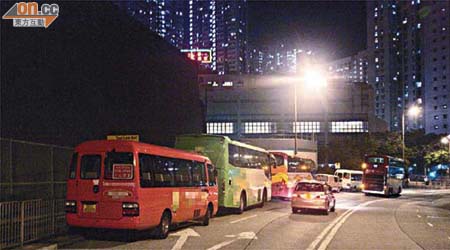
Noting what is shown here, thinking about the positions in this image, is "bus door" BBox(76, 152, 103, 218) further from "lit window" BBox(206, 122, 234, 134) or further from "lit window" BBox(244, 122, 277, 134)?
"lit window" BBox(244, 122, 277, 134)

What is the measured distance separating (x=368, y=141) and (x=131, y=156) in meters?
72.8

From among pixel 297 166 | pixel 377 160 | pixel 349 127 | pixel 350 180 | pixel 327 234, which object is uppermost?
pixel 349 127

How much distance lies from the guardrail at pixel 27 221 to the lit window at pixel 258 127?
84.0 m

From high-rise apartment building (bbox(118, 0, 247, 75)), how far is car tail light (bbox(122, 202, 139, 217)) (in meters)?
81.6

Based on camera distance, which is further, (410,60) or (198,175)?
(410,60)

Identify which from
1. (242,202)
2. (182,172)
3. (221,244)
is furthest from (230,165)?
(221,244)

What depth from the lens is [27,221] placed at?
13.9m

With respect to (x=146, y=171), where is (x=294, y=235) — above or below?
below

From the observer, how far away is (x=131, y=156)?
48.8 ft

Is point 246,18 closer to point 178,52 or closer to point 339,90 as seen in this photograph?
point 339,90

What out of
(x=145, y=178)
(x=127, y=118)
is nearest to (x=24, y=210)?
(x=145, y=178)

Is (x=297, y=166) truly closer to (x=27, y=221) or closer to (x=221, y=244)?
(x=221, y=244)

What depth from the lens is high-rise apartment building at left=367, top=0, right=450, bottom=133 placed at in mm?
139875

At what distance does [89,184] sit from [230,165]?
1058cm
